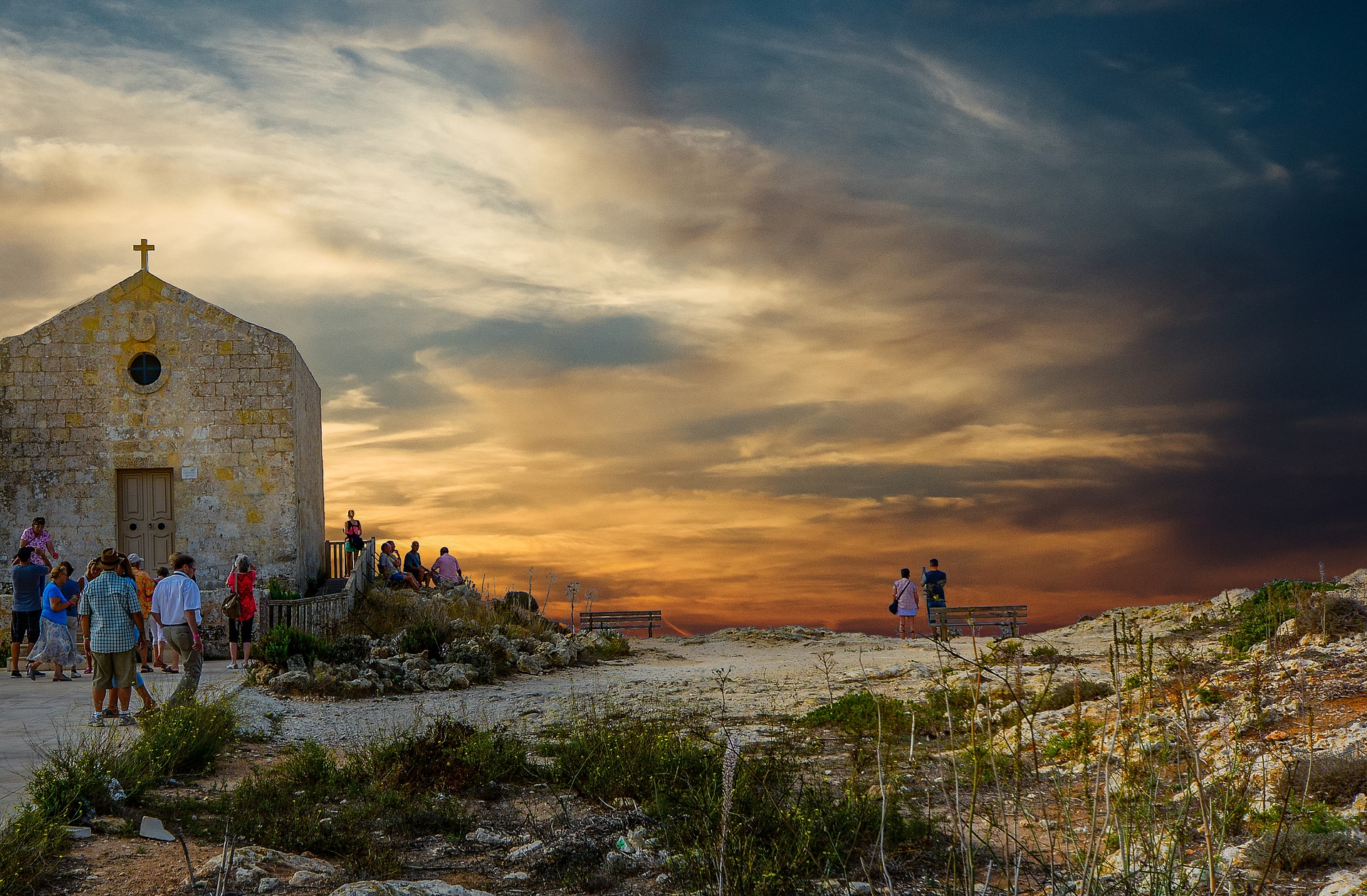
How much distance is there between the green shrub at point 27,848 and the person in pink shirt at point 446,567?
58.1ft

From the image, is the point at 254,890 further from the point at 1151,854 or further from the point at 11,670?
the point at 11,670

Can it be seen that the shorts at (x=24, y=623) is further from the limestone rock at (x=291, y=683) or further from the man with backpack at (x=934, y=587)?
the man with backpack at (x=934, y=587)

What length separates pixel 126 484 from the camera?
19.7 metres

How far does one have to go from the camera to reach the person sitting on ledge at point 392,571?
70.8 ft

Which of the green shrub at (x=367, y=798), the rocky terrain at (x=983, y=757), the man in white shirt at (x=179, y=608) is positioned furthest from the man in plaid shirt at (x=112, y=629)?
the green shrub at (x=367, y=798)

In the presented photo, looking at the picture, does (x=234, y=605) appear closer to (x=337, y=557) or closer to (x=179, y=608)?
(x=179, y=608)

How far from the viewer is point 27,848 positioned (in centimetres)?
532

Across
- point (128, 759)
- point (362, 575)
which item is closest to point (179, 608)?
point (128, 759)

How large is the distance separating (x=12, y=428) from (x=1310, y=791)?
21493 millimetres

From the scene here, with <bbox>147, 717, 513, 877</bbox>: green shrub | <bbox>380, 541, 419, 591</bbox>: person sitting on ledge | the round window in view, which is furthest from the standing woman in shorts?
<bbox>147, 717, 513, 877</bbox>: green shrub

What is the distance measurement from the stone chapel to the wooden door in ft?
0.07

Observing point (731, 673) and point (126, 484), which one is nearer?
point (731, 673)

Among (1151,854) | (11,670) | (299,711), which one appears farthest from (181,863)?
(11,670)

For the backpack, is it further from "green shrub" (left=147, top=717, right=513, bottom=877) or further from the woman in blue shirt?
"green shrub" (left=147, top=717, right=513, bottom=877)
